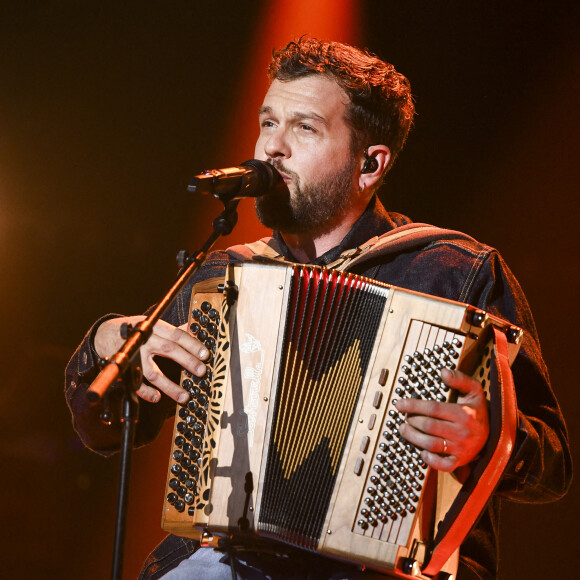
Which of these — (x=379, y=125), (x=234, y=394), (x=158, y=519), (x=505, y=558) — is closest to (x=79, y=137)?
(x=379, y=125)

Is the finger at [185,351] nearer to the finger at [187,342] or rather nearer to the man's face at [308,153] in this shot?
the finger at [187,342]

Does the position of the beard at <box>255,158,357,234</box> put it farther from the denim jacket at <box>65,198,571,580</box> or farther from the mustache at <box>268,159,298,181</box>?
the denim jacket at <box>65,198,571,580</box>

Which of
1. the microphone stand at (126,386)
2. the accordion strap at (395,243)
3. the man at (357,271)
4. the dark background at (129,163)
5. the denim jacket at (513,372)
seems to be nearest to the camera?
the microphone stand at (126,386)

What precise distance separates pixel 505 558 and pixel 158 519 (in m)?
1.82

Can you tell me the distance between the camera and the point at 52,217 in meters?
3.87

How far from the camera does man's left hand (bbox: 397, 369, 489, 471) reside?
1.74m

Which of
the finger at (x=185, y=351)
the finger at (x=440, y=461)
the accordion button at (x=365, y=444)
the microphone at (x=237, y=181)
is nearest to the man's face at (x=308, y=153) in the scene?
the microphone at (x=237, y=181)

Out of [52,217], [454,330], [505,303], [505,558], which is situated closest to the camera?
[454,330]

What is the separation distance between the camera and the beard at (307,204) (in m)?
2.56

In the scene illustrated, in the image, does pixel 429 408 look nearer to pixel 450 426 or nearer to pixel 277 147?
pixel 450 426

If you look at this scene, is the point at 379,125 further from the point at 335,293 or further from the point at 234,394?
the point at 234,394

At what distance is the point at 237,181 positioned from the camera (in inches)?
78.0

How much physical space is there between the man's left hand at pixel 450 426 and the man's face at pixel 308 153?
102 cm

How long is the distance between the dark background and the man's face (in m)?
1.06
